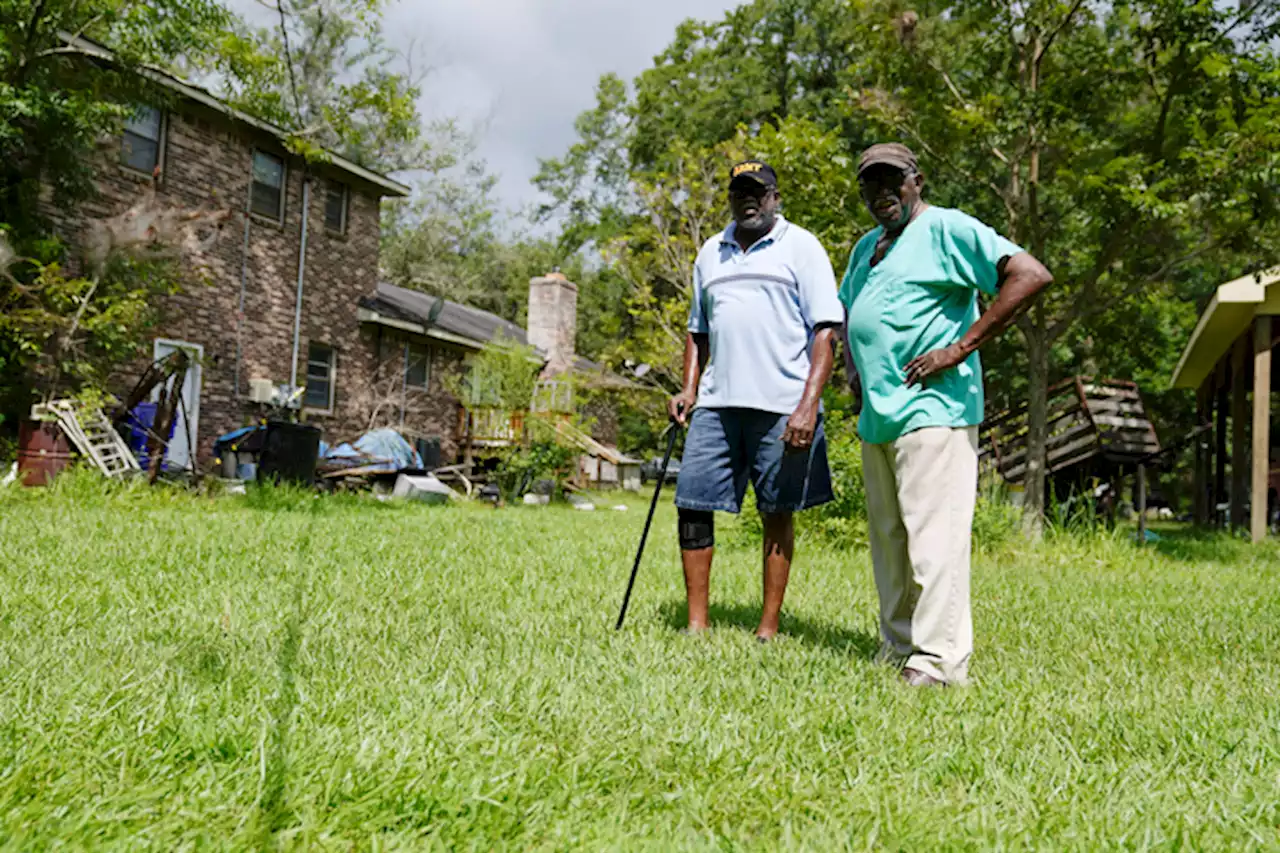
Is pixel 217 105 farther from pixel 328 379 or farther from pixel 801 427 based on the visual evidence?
pixel 801 427

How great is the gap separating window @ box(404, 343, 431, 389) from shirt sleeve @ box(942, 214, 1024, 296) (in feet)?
55.9

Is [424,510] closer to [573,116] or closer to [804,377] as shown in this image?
[804,377]

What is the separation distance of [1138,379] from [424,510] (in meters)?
20.4

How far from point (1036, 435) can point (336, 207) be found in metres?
13.2

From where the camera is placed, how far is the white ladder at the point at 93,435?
10258mm

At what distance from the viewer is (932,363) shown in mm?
3082

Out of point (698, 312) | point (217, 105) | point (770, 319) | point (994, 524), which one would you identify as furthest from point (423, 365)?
point (770, 319)

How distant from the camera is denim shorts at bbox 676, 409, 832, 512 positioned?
3.73m

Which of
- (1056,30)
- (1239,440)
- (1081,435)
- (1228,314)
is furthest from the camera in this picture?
(1239,440)

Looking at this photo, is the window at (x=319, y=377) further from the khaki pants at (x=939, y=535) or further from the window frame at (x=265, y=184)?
the khaki pants at (x=939, y=535)

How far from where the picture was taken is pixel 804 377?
377cm

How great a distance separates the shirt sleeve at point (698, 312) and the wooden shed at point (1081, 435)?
8.22m

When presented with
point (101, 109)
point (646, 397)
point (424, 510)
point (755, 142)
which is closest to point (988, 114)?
point (755, 142)

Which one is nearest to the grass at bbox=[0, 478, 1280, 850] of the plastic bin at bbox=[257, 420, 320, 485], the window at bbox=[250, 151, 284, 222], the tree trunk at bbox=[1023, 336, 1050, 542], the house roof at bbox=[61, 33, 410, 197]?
the tree trunk at bbox=[1023, 336, 1050, 542]
